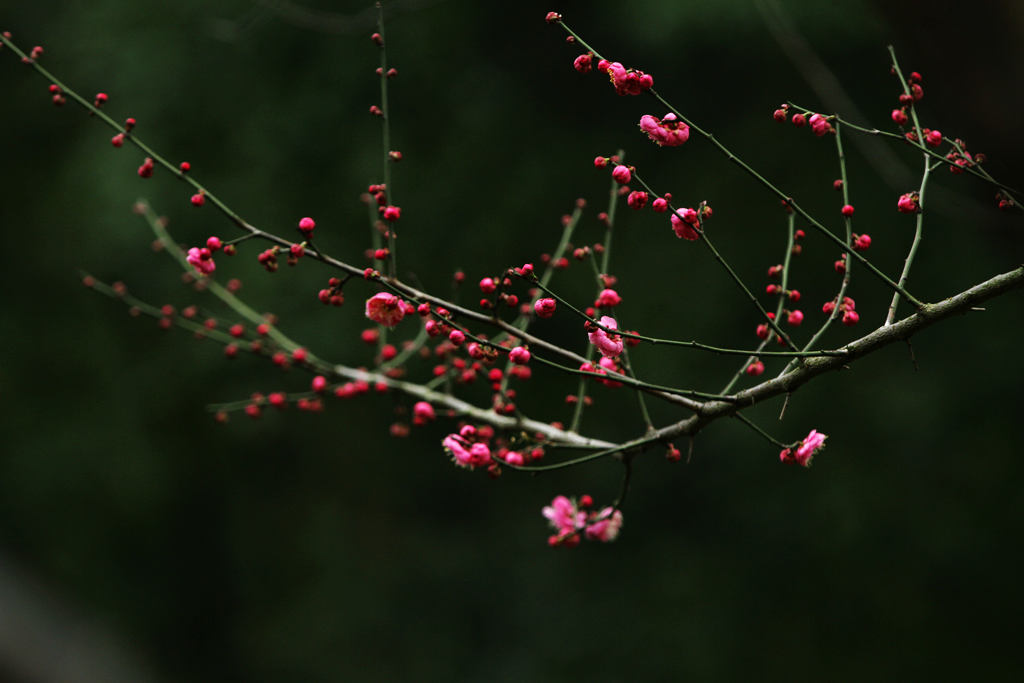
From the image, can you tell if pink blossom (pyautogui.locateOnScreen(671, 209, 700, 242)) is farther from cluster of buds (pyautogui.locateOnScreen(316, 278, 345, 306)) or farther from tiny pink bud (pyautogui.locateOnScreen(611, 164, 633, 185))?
cluster of buds (pyautogui.locateOnScreen(316, 278, 345, 306))

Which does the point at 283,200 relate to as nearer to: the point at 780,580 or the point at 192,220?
the point at 192,220

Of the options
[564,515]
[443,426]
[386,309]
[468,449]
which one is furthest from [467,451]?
[443,426]

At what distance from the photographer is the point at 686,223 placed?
2.86ft

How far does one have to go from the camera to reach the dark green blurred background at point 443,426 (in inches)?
110

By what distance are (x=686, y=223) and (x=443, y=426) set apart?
8.20ft

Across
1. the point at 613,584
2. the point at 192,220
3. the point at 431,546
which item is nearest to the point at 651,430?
the point at 613,584

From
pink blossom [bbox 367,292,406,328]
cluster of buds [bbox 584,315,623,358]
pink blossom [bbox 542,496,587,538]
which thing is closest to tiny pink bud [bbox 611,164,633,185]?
cluster of buds [bbox 584,315,623,358]

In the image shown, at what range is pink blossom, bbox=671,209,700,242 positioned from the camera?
87cm

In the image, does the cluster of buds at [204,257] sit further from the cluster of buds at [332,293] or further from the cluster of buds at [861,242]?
the cluster of buds at [861,242]

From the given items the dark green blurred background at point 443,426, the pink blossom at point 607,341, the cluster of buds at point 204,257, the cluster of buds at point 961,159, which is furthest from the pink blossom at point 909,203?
the dark green blurred background at point 443,426

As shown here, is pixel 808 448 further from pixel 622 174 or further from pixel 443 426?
pixel 443 426

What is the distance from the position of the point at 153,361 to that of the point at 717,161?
7.63ft

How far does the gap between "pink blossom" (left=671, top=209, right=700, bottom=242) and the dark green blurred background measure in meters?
1.28

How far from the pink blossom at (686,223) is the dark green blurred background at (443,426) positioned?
1279 millimetres
